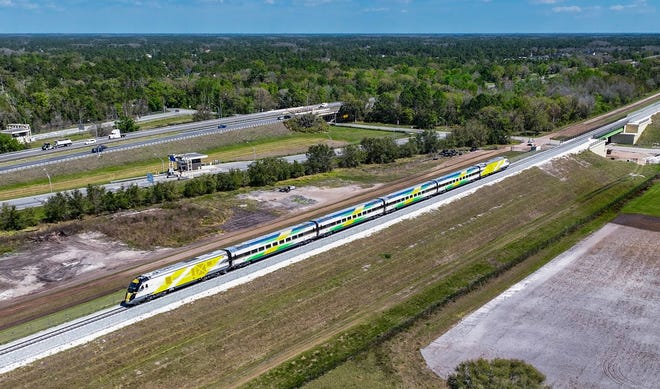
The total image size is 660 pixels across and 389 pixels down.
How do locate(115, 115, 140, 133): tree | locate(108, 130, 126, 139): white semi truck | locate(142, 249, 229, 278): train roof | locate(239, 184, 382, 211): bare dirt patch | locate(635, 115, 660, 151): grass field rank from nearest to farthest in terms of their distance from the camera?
locate(142, 249, 229, 278): train roof
locate(239, 184, 382, 211): bare dirt patch
locate(108, 130, 126, 139): white semi truck
locate(635, 115, 660, 151): grass field
locate(115, 115, 140, 133): tree

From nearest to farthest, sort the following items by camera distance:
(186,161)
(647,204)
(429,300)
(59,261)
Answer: (429,300) < (59,261) < (647,204) < (186,161)

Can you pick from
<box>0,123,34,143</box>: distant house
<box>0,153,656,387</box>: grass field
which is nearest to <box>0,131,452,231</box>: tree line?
<box>0,153,656,387</box>: grass field

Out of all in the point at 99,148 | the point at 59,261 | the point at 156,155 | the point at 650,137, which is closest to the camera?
the point at 59,261

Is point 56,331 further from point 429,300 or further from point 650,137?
point 650,137

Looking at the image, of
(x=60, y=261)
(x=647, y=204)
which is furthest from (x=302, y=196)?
(x=647, y=204)

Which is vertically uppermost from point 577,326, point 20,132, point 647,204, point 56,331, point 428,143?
point 20,132

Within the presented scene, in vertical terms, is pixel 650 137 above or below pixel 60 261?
below

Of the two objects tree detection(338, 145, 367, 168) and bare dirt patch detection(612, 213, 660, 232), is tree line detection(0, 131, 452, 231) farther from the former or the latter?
bare dirt patch detection(612, 213, 660, 232)
